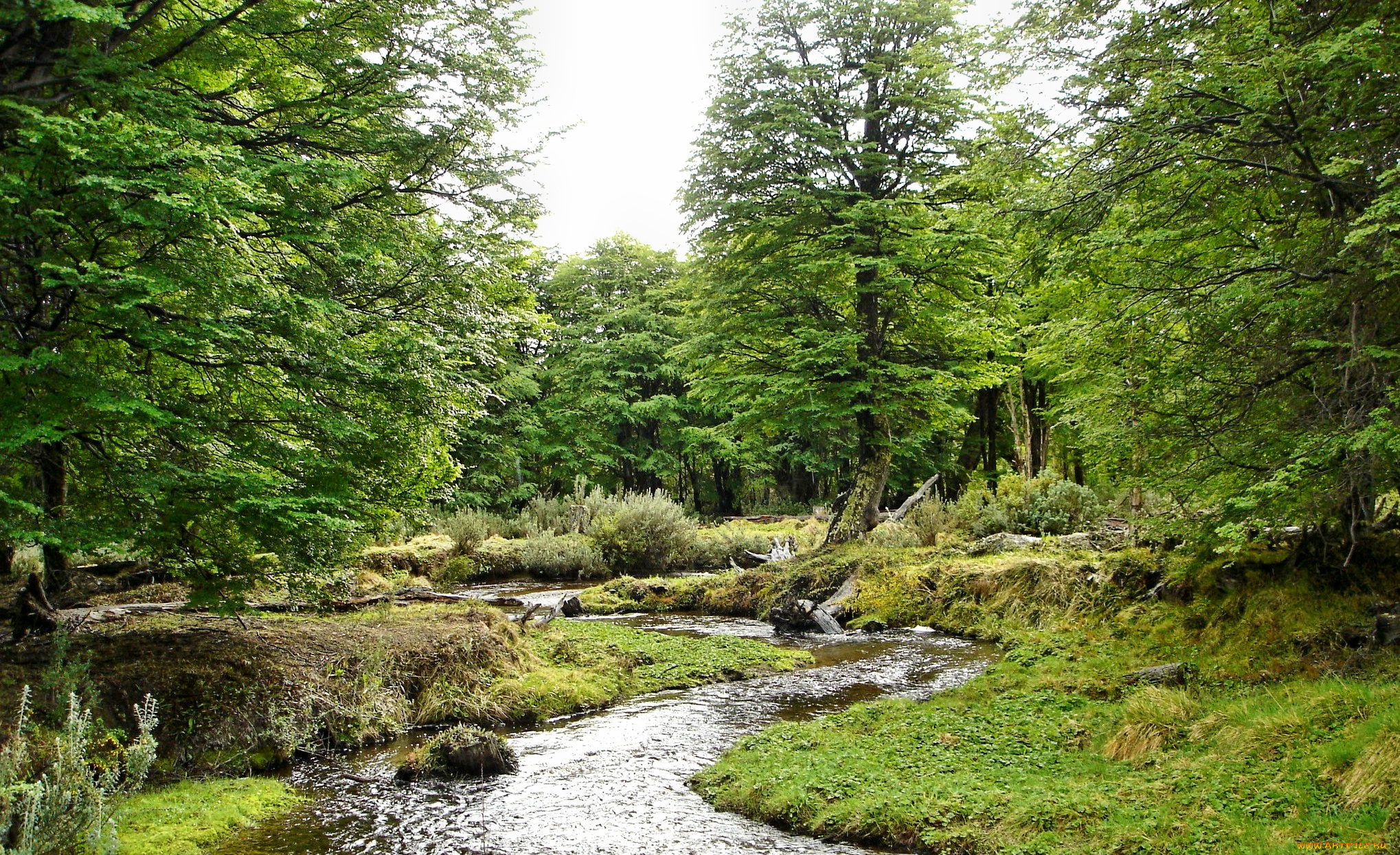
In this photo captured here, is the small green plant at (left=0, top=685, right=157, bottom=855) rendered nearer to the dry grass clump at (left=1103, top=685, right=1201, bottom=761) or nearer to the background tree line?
the background tree line

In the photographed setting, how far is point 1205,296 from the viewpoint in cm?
580

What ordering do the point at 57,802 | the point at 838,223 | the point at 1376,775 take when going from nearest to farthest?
1. the point at 1376,775
2. the point at 57,802
3. the point at 838,223

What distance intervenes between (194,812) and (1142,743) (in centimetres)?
643

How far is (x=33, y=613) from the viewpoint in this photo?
6758mm

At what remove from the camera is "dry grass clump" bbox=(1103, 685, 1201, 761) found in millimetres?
5164

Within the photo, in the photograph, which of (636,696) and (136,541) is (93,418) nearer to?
(136,541)

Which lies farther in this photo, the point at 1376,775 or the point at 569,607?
the point at 569,607

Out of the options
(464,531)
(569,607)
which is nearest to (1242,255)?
(569,607)

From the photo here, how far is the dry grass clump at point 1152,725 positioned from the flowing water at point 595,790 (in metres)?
2.05

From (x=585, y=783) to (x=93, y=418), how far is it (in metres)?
4.64

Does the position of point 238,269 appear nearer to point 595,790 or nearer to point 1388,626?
point 595,790

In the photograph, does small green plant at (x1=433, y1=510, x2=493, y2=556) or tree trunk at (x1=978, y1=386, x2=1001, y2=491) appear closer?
small green plant at (x1=433, y1=510, x2=493, y2=556)

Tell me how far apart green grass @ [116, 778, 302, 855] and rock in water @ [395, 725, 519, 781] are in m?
0.87

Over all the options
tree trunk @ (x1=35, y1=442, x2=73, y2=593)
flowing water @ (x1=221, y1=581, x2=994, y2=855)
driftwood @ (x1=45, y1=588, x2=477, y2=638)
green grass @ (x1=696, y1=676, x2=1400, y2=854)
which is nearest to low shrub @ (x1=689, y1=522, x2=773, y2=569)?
driftwood @ (x1=45, y1=588, x2=477, y2=638)
